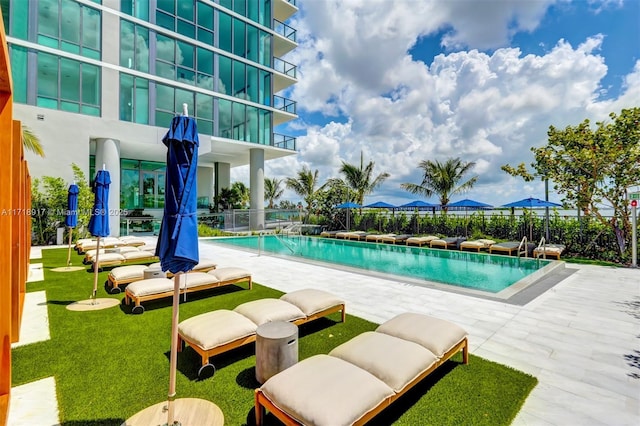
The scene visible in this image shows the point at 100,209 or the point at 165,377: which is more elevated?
the point at 100,209

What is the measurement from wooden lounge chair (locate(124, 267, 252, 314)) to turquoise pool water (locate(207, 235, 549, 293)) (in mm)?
4160

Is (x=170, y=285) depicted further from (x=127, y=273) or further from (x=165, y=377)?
(x=165, y=377)

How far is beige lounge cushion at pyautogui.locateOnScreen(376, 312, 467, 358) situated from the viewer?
3.26 metres

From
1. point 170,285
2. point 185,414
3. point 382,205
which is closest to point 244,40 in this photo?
point 382,205

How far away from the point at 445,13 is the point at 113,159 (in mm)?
17069

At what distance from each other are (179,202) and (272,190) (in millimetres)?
32907

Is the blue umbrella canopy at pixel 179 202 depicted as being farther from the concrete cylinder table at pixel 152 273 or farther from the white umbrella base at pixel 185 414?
the concrete cylinder table at pixel 152 273

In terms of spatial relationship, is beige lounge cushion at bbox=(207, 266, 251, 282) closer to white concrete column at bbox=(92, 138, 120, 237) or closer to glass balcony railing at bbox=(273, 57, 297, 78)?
white concrete column at bbox=(92, 138, 120, 237)

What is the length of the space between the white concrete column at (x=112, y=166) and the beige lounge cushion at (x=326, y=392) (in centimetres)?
1712

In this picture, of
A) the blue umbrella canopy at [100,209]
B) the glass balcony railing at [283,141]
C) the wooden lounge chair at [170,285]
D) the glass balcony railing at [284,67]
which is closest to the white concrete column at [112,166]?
the glass balcony railing at [283,141]

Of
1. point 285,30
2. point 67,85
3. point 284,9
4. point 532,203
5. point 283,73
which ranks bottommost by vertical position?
point 532,203

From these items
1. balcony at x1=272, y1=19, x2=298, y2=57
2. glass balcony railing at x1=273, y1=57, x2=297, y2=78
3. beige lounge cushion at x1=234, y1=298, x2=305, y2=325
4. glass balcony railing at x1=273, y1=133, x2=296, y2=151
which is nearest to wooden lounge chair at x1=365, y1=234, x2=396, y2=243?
glass balcony railing at x1=273, y1=133, x2=296, y2=151

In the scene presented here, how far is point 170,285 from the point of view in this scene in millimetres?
5809

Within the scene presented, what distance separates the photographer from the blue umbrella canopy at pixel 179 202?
2596 millimetres
